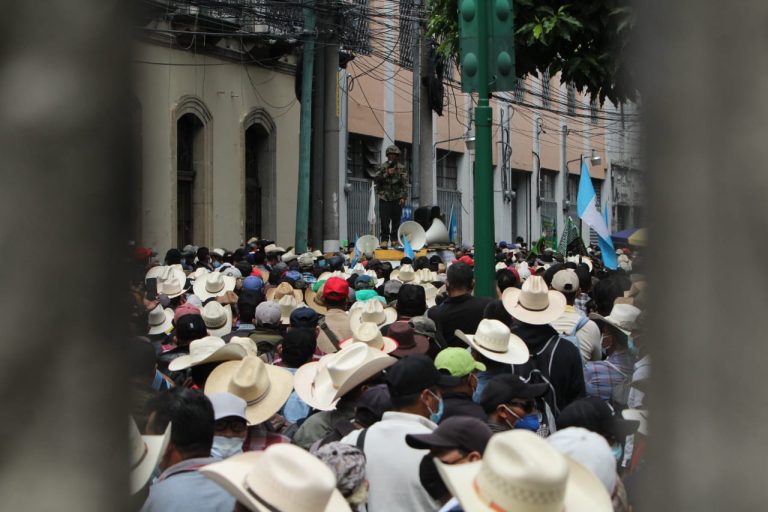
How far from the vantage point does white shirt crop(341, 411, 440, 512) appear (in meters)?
3.63

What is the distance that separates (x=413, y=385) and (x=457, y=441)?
0.96 meters

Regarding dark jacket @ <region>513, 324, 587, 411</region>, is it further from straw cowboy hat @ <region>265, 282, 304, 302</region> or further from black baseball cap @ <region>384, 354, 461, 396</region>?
straw cowboy hat @ <region>265, 282, 304, 302</region>

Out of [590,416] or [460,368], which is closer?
[590,416]

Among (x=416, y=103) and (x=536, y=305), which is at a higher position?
(x=416, y=103)

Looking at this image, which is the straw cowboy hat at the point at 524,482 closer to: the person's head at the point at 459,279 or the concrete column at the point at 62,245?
the concrete column at the point at 62,245

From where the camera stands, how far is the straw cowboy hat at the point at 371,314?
713 cm

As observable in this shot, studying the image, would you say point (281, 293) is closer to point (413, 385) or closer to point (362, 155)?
point (413, 385)

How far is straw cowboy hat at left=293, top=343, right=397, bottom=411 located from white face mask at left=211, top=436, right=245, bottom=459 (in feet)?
1.98

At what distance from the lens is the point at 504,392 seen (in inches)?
178

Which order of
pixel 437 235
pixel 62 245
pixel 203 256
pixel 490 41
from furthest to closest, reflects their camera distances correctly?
pixel 437 235 → pixel 203 256 → pixel 490 41 → pixel 62 245

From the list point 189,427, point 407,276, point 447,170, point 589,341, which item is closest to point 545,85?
point 407,276

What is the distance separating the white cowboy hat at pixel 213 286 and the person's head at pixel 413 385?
5.41m

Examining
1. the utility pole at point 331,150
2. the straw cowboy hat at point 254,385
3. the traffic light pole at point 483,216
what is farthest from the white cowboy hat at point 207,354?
the utility pole at point 331,150

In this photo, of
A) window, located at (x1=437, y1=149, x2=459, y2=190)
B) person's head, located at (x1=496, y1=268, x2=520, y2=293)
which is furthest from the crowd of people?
window, located at (x1=437, y1=149, x2=459, y2=190)
